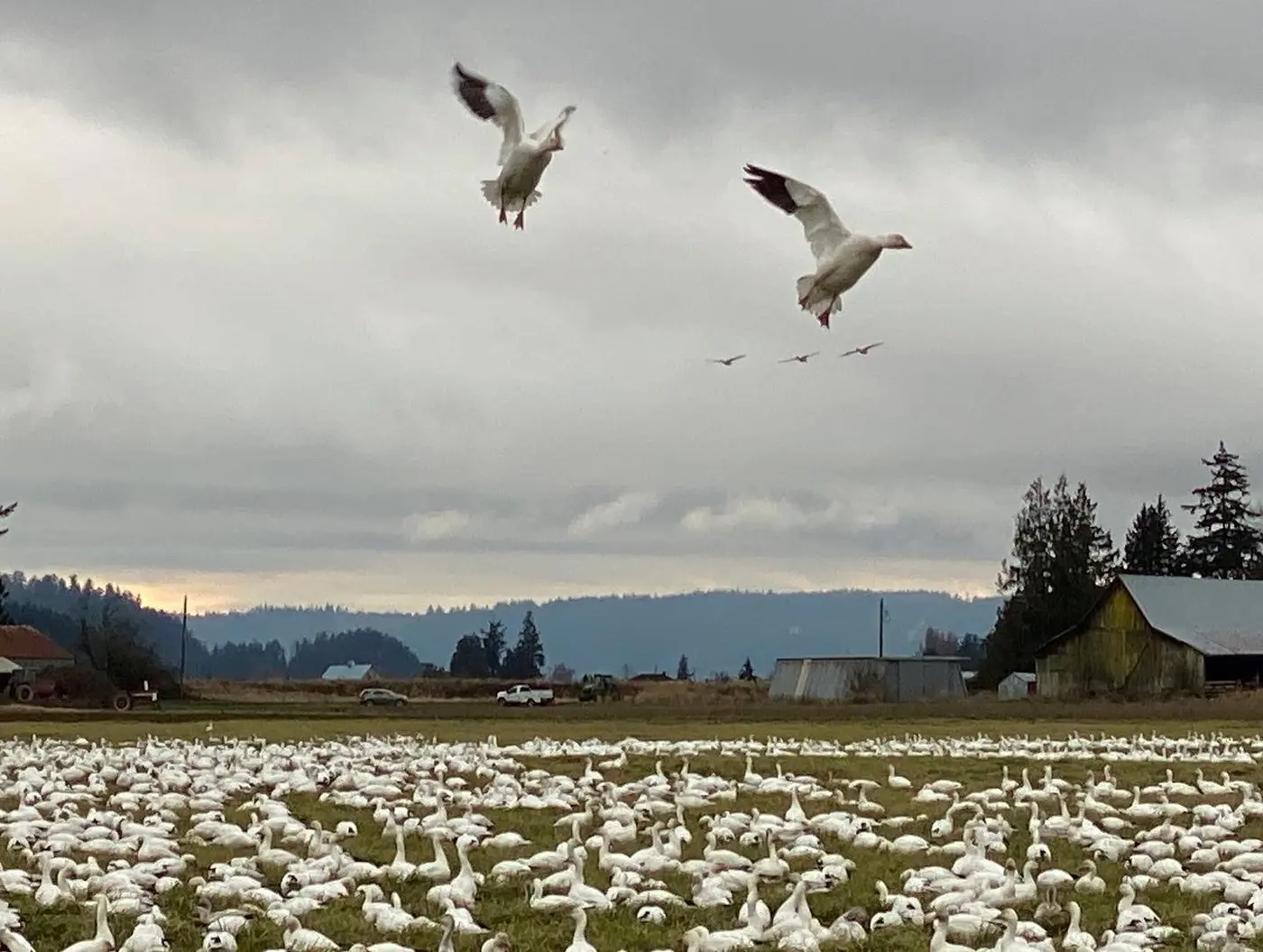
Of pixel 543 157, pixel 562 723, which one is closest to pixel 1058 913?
pixel 543 157

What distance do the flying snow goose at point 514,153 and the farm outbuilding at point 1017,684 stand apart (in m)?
81.1

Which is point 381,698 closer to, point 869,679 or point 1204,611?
point 869,679

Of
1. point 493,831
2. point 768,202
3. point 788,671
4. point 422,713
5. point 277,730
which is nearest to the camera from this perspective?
point 768,202

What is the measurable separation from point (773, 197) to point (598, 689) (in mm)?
68208

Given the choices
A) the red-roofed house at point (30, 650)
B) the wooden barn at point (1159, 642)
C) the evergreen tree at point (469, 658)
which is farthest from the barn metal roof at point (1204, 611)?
the evergreen tree at point (469, 658)

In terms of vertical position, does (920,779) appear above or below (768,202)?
below

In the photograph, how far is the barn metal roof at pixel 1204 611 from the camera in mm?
73188

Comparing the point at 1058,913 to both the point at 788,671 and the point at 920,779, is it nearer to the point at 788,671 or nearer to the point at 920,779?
the point at 920,779

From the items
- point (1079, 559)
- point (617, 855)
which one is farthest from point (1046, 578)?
point (617, 855)

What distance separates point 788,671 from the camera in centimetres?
7769

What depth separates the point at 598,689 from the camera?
3211 inches

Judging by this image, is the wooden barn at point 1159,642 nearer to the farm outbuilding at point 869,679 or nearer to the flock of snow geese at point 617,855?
the farm outbuilding at point 869,679

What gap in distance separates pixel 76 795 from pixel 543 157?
13.4 meters

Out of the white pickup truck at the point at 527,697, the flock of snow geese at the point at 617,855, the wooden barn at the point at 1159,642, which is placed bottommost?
the flock of snow geese at the point at 617,855
